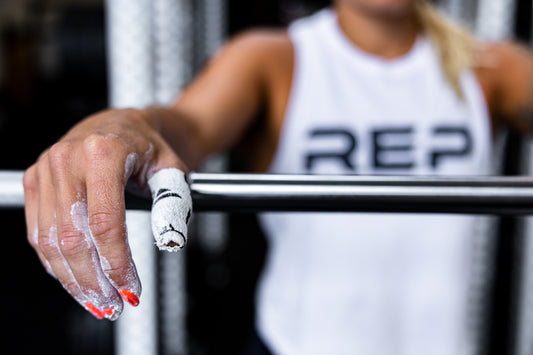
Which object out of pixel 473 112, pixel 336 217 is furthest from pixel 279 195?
pixel 473 112

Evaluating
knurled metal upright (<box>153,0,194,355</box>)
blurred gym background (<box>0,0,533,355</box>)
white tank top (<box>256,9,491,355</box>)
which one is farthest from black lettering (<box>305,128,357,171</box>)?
blurred gym background (<box>0,0,533,355</box>)

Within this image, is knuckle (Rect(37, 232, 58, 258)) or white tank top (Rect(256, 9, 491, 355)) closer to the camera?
knuckle (Rect(37, 232, 58, 258))

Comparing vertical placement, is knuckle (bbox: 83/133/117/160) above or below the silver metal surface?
above

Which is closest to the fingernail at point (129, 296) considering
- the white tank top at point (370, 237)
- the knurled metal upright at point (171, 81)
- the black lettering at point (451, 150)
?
the white tank top at point (370, 237)

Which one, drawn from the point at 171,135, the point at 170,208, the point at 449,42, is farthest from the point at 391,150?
the point at 170,208

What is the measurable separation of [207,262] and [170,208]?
81.2 inches

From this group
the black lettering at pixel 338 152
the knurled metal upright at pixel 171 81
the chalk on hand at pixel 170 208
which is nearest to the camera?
the chalk on hand at pixel 170 208

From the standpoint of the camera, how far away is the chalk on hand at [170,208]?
0.95 ft

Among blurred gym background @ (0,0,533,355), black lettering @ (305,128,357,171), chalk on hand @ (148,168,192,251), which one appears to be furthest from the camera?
blurred gym background @ (0,0,533,355)

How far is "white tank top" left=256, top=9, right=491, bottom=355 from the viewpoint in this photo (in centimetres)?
73

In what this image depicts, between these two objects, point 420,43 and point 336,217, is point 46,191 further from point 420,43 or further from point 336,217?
point 420,43

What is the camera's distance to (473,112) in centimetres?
77

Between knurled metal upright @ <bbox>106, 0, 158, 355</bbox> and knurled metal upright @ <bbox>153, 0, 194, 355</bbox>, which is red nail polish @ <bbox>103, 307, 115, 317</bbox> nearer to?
knurled metal upright @ <bbox>106, 0, 158, 355</bbox>

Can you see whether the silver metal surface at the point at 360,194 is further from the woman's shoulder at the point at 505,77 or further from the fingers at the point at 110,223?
the woman's shoulder at the point at 505,77
